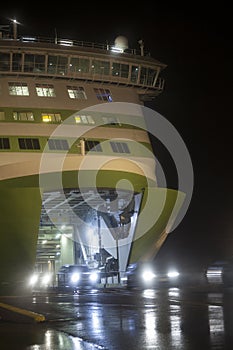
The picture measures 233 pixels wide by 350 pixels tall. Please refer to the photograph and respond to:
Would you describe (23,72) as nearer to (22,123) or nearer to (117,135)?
(22,123)

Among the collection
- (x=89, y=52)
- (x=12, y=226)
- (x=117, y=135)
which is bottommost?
(x=12, y=226)

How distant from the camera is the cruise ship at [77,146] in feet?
65.0

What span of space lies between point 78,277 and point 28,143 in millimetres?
8653

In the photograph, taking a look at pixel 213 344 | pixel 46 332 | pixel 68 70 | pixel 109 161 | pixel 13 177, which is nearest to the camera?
pixel 213 344

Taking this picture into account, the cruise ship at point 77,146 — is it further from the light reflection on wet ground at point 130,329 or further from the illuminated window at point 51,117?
the light reflection on wet ground at point 130,329

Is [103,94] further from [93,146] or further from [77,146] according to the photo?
[77,146]

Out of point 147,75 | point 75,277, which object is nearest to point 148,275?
point 75,277

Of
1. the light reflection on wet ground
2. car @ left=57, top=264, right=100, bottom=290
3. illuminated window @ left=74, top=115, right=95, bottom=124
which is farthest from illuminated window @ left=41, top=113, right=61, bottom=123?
the light reflection on wet ground

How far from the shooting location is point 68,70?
74.6ft

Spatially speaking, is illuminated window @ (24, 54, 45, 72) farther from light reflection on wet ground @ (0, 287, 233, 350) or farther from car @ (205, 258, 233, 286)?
light reflection on wet ground @ (0, 287, 233, 350)

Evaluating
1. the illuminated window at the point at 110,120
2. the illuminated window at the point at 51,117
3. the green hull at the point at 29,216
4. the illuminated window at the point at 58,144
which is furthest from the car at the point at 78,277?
the illuminated window at the point at 51,117

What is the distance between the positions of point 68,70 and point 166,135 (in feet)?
19.5

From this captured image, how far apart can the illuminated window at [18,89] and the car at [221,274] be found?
1083cm

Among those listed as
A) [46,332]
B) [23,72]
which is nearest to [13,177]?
[23,72]
